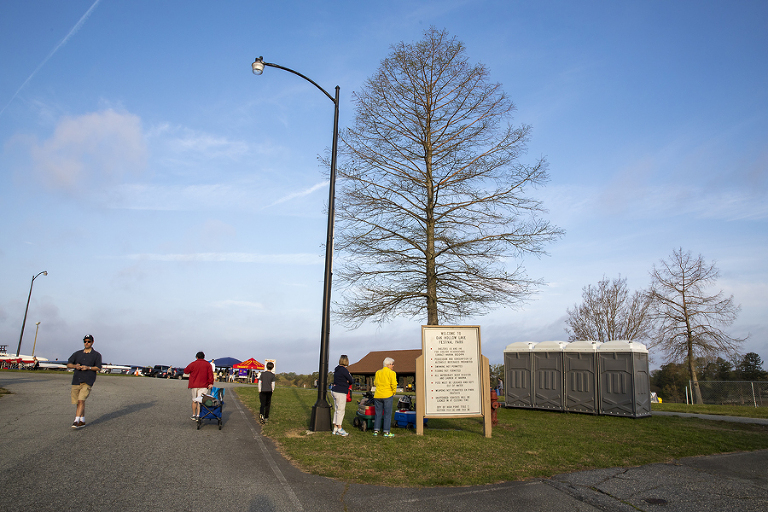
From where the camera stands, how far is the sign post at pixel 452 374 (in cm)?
1112

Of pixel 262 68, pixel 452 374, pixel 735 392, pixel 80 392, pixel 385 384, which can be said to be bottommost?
pixel 735 392

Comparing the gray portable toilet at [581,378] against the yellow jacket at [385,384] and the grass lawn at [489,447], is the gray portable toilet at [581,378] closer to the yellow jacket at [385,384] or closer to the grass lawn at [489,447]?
the grass lawn at [489,447]

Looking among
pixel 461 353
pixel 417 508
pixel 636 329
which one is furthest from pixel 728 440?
pixel 636 329

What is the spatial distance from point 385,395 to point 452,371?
6.17 feet

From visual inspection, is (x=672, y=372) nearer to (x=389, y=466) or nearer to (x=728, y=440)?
(x=728, y=440)

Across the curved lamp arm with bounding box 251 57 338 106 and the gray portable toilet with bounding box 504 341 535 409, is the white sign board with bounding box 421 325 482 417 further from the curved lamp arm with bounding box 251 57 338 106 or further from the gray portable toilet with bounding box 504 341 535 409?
the gray portable toilet with bounding box 504 341 535 409

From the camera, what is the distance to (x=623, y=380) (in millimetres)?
17078

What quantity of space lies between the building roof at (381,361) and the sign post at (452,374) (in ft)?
100

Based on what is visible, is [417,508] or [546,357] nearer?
[417,508]

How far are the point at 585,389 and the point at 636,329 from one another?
2234cm

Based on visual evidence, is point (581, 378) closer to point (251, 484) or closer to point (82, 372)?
point (251, 484)

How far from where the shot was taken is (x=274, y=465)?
736 cm

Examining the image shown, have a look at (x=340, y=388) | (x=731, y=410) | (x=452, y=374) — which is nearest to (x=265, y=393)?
(x=340, y=388)

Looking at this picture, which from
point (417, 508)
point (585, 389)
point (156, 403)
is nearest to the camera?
point (417, 508)
